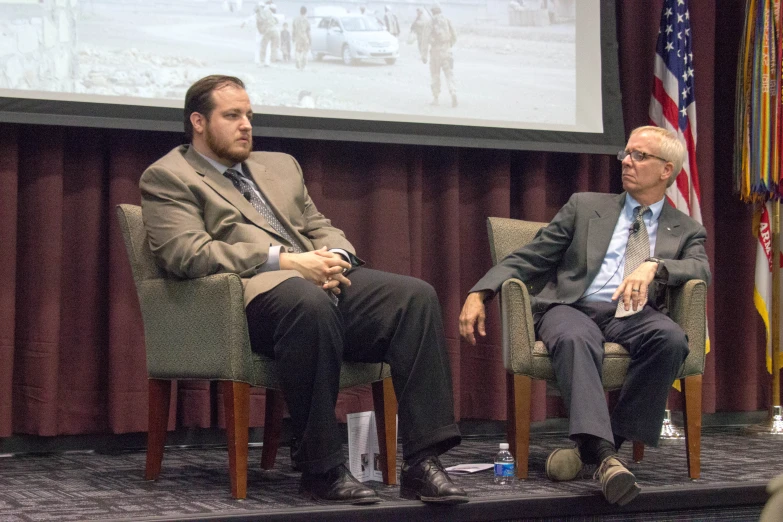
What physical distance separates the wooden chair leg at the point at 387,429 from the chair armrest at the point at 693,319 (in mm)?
934

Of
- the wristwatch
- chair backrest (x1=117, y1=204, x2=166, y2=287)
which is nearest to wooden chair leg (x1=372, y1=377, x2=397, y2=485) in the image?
chair backrest (x1=117, y1=204, x2=166, y2=287)

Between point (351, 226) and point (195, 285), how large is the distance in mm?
1357

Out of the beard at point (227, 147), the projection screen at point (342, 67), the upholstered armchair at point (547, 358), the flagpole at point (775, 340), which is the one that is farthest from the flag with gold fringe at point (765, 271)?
the beard at point (227, 147)

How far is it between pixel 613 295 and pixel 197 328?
129 cm

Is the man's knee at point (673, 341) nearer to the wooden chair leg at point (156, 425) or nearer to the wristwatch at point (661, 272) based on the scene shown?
the wristwatch at point (661, 272)

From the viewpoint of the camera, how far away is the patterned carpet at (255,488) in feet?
7.90

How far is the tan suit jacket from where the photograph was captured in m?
2.65

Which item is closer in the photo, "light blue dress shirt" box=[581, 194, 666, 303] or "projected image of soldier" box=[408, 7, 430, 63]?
"light blue dress shirt" box=[581, 194, 666, 303]

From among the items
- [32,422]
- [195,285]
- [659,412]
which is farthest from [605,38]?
[32,422]

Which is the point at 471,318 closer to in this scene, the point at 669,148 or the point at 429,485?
the point at 429,485

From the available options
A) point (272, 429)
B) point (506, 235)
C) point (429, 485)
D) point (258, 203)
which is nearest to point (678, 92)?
point (506, 235)

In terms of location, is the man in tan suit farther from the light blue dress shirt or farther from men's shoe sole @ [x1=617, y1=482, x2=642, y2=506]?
the light blue dress shirt

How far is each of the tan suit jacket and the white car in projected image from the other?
35.4 inches

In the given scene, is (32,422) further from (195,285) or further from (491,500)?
(491,500)
